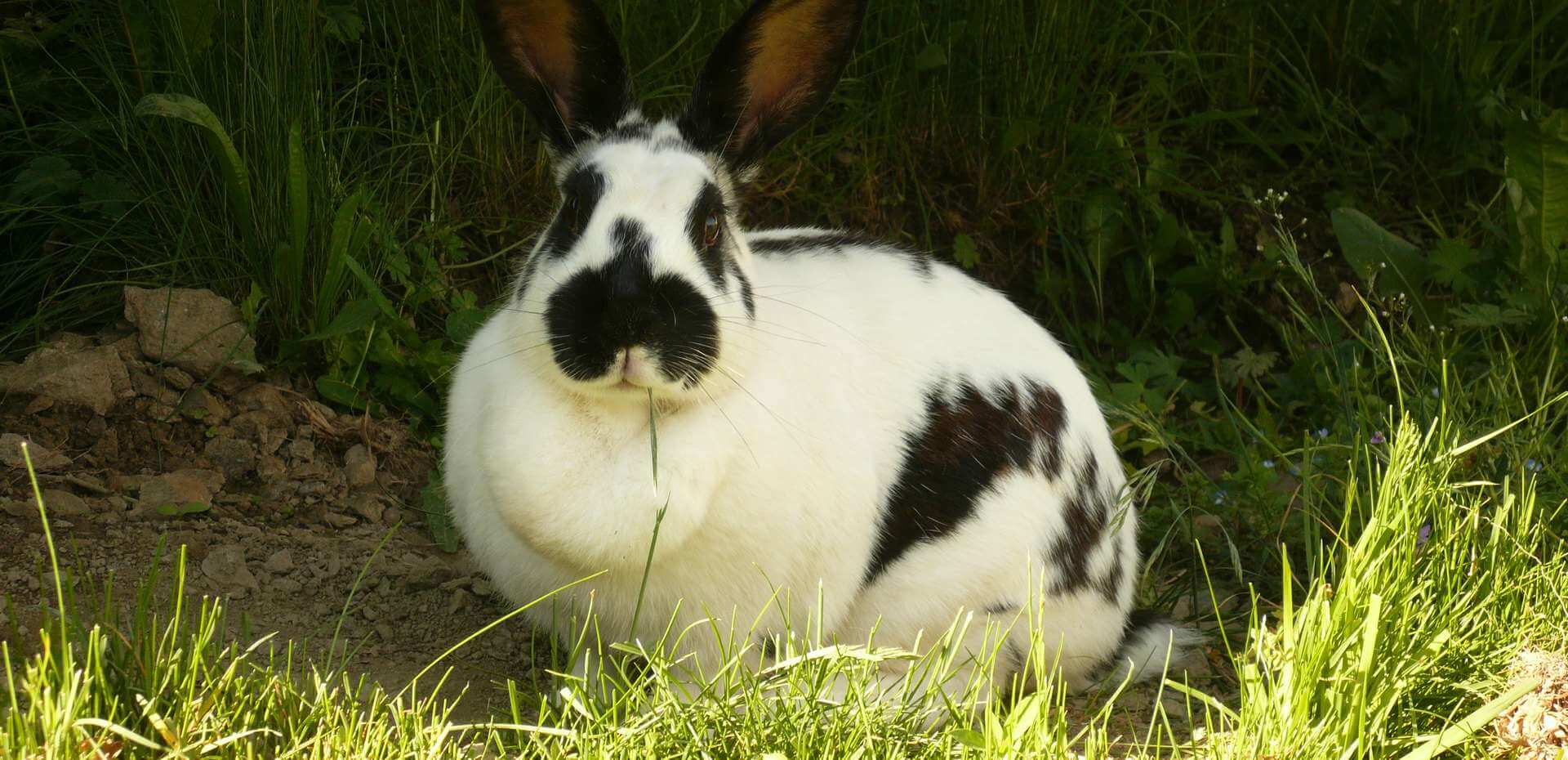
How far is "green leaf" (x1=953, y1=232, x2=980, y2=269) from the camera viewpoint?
202 inches

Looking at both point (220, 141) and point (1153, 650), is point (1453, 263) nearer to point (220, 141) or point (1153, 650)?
point (1153, 650)

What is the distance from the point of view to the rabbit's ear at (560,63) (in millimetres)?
3115

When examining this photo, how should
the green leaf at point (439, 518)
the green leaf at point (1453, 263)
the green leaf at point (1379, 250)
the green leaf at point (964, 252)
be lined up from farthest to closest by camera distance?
1. the green leaf at point (964, 252)
2. the green leaf at point (1379, 250)
3. the green leaf at point (1453, 263)
4. the green leaf at point (439, 518)

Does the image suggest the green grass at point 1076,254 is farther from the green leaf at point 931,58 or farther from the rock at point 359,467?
the rock at point 359,467

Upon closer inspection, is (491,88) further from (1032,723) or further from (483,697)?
(1032,723)

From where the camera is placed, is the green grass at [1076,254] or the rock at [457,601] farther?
the rock at [457,601]

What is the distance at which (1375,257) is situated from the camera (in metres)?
4.91

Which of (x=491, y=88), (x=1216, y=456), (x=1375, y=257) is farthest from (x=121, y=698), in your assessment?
(x=1375, y=257)

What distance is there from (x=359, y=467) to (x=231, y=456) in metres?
0.34

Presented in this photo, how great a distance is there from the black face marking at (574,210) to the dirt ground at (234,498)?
3.33 feet

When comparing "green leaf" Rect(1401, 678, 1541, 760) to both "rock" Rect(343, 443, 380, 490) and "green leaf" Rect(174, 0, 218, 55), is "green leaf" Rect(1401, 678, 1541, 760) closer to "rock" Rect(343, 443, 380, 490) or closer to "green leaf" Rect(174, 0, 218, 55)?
"rock" Rect(343, 443, 380, 490)

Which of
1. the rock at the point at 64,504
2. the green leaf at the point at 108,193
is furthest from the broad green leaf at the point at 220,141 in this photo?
the rock at the point at 64,504

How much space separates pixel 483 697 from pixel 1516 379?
2.66 metres

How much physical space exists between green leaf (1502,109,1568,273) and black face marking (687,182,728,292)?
277 cm
